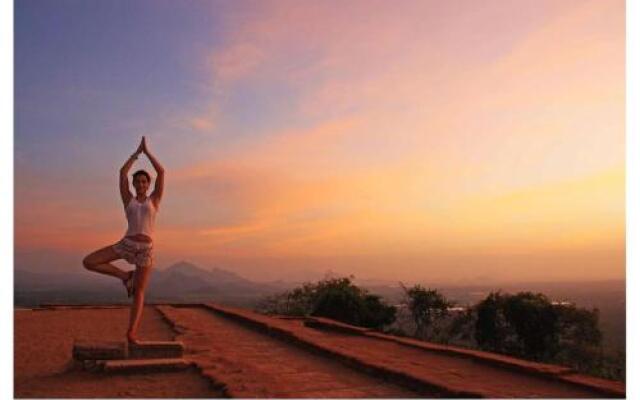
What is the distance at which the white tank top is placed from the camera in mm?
5375

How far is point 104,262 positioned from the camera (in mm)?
5312

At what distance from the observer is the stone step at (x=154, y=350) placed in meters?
5.34

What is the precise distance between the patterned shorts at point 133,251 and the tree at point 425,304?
22065 millimetres

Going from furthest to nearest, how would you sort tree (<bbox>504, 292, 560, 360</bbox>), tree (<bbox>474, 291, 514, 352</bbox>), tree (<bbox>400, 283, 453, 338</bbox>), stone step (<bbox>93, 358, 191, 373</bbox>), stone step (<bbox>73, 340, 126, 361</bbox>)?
tree (<bbox>400, 283, 453, 338</bbox>) < tree (<bbox>474, 291, 514, 352</bbox>) < tree (<bbox>504, 292, 560, 360</bbox>) < stone step (<bbox>73, 340, 126, 361</bbox>) < stone step (<bbox>93, 358, 191, 373</bbox>)

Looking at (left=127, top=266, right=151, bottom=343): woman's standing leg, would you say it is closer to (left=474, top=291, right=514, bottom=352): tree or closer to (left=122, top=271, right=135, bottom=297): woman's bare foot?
(left=122, top=271, right=135, bottom=297): woman's bare foot

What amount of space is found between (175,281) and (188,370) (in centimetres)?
6871

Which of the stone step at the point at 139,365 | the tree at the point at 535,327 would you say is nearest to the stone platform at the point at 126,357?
the stone step at the point at 139,365

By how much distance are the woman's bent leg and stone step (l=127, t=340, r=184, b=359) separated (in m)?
0.63

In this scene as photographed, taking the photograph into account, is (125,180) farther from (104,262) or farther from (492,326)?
(492,326)

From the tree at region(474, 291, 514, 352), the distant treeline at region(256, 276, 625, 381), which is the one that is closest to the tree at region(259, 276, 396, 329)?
the distant treeline at region(256, 276, 625, 381)

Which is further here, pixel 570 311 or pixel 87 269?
pixel 570 311
